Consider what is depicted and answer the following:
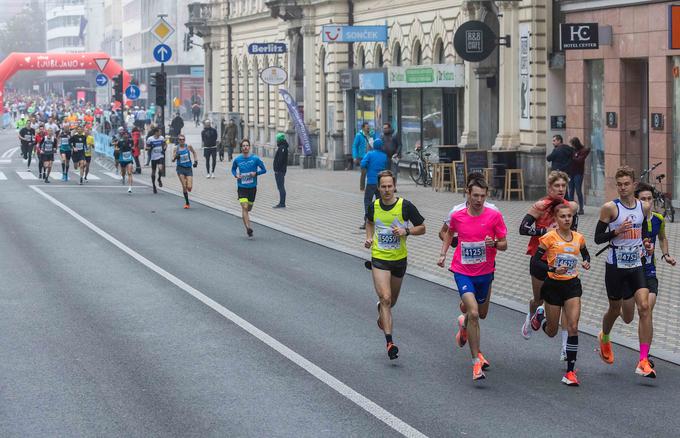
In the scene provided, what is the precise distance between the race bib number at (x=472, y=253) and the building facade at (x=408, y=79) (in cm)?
1878

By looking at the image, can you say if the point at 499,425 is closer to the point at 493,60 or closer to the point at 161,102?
the point at 493,60

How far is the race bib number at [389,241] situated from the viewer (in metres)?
12.5

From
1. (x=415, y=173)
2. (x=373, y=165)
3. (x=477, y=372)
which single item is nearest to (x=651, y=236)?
(x=477, y=372)

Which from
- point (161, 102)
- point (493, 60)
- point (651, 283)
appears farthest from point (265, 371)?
point (161, 102)

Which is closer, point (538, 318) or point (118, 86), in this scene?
point (538, 318)

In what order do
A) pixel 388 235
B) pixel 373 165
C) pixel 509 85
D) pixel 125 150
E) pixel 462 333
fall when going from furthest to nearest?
pixel 125 150 < pixel 509 85 < pixel 373 165 < pixel 388 235 < pixel 462 333

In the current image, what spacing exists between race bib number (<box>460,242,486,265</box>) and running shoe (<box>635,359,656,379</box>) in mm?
1507

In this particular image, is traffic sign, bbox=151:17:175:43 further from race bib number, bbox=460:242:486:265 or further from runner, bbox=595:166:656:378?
runner, bbox=595:166:656:378

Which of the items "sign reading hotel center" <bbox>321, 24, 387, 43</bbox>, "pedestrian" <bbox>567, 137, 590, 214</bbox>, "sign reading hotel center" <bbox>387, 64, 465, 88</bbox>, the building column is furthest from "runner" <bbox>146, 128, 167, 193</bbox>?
"pedestrian" <bbox>567, 137, 590, 214</bbox>

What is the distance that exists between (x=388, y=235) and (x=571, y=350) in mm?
2205

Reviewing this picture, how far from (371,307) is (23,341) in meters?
4.00

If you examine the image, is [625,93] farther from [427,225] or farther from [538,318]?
[538,318]

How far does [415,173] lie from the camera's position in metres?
37.7

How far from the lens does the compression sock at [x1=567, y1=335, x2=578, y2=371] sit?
11.0 metres
